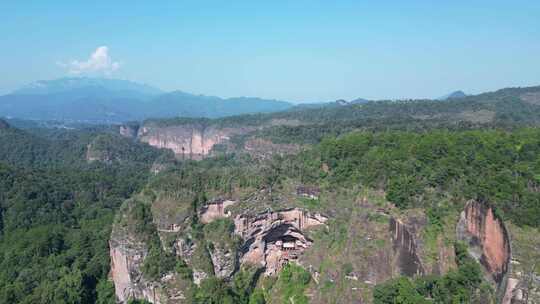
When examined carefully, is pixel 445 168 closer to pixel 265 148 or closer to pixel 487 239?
pixel 487 239

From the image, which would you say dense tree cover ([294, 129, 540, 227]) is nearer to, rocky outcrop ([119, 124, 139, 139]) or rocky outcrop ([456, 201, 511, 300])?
rocky outcrop ([456, 201, 511, 300])

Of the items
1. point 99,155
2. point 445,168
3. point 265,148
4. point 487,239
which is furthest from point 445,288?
point 99,155

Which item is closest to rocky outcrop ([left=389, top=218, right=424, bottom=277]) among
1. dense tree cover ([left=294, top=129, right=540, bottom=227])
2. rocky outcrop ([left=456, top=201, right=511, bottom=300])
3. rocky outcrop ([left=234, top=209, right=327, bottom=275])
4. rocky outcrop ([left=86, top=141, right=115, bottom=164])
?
dense tree cover ([left=294, top=129, right=540, bottom=227])

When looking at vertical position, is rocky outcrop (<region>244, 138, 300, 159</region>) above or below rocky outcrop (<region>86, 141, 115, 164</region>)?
above

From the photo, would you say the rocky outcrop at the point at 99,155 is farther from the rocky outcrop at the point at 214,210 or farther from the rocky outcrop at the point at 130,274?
the rocky outcrop at the point at 214,210

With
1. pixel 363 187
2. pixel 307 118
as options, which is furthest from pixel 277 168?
pixel 307 118

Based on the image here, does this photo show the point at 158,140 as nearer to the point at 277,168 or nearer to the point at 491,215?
the point at 277,168

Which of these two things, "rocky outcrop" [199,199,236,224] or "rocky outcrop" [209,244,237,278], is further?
"rocky outcrop" [199,199,236,224]
